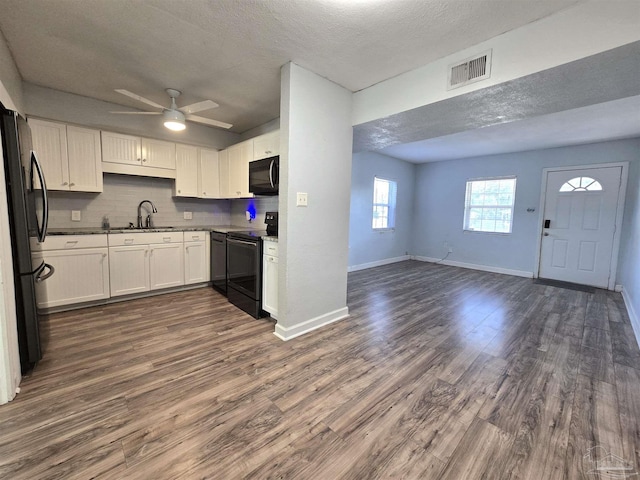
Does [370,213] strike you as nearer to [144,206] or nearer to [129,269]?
[144,206]

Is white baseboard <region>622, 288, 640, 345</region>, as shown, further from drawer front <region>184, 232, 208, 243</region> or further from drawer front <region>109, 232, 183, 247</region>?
drawer front <region>109, 232, 183, 247</region>

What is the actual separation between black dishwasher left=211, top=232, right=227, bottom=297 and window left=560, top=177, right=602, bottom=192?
6.12 meters

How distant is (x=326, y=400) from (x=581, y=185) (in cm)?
601

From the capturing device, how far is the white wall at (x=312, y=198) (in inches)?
99.0

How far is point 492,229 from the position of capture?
6023 millimetres

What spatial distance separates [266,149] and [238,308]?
200 cm

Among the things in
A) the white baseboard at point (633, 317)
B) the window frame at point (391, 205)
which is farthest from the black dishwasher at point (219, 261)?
the white baseboard at point (633, 317)

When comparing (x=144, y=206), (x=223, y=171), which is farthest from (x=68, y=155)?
(x=223, y=171)

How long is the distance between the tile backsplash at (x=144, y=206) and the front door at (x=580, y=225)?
5285mm

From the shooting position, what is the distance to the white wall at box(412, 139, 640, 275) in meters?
4.75

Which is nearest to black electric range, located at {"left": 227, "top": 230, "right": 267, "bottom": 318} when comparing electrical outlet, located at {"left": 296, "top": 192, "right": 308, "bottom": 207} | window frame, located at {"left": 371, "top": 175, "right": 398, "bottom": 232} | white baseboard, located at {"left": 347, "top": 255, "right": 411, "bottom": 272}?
electrical outlet, located at {"left": 296, "top": 192, "right": 308, "bottom": 207}

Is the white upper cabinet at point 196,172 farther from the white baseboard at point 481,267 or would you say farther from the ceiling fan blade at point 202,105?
the white baseboard at point 481,267

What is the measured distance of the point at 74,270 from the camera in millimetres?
3078

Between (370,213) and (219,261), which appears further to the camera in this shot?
(370,213)
